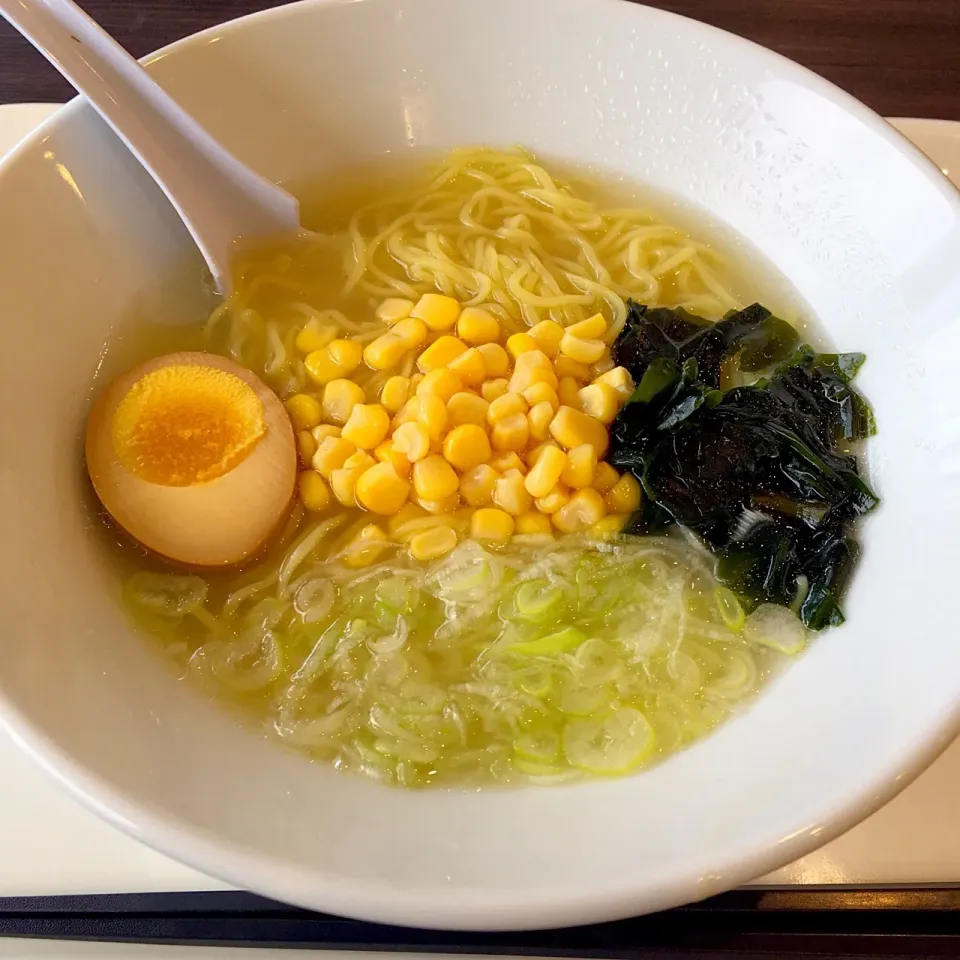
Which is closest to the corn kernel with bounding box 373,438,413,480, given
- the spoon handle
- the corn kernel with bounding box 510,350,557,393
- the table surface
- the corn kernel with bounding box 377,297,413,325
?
the corn kernel with bounding box 510,350,557,393

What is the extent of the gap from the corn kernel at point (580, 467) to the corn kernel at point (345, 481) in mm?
480

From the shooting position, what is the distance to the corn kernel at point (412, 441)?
1928 mm

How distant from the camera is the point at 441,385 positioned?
198cm

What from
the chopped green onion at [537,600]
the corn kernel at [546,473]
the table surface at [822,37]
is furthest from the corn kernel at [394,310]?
the table surface at [822,37]

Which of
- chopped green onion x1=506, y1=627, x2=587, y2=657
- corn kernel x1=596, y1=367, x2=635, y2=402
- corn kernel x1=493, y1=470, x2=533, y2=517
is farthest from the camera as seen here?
corn kernel x1=596, y1=367, x2=635, y2=402

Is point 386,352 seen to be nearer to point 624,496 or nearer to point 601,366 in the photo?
point 601,366

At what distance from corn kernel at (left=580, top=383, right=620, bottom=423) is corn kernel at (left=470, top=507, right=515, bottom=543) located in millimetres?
348

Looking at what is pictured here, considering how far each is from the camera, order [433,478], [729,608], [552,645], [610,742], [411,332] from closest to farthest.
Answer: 1. [610,742]
2. [552,645]
3. [729,608]
4. [433,478]
5. [411,332]

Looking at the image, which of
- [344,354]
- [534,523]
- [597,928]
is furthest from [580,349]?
[597,928]

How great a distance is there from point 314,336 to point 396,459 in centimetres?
45

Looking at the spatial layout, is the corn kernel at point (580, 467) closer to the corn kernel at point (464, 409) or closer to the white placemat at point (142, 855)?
the corn kernel at point (464, 409)

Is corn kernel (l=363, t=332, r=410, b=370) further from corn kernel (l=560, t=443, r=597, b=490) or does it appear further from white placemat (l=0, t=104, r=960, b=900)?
white placemat (l=0, t=104, r=960, b=900)

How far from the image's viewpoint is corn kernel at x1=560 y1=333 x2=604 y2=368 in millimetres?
2088

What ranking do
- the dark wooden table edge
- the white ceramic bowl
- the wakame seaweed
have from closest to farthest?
the white ceramic bowl < the dark wooden table edge < the wakame seaweed
